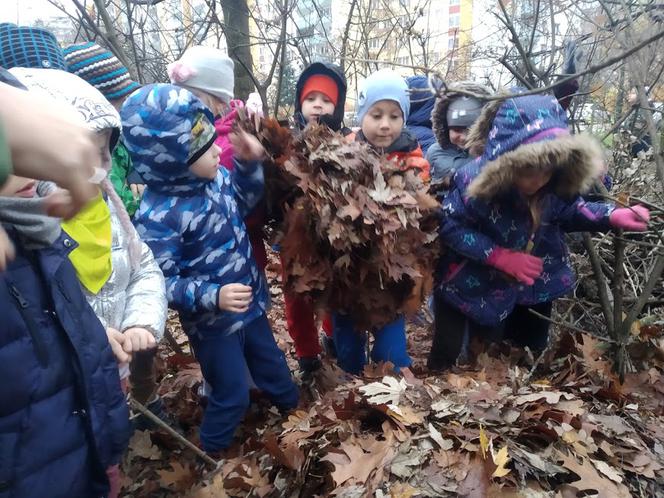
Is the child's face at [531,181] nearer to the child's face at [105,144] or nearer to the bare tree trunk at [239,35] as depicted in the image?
the child's face at [105,144]

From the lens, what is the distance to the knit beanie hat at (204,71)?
11.6ft

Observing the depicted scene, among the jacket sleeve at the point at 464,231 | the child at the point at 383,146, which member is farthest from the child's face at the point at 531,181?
the child at the point at 383,146

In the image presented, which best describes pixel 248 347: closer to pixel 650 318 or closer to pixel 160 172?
pixel 160 172

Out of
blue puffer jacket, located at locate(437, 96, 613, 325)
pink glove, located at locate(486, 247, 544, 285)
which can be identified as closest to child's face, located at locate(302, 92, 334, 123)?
blue puffer jacket, located at locate(437, 96, 613, 325)

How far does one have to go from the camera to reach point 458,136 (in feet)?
12.2

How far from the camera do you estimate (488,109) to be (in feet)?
8.86

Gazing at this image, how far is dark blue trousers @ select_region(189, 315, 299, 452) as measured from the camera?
8.70 ft

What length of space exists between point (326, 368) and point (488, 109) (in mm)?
1966

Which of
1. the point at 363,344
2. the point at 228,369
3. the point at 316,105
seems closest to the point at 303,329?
the point at 363,344

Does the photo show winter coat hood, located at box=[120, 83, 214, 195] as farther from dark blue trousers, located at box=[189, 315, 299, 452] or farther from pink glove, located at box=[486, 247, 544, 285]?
pink glove, located at box=[486, 247, 544, 285]

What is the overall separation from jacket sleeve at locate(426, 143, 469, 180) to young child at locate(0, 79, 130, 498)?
271 centimetres

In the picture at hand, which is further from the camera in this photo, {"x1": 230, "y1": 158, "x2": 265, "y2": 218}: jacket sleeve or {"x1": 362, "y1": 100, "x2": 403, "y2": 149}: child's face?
{"x1": 362, "y1": 100, "x2": 403, "y2": 149}: child's face

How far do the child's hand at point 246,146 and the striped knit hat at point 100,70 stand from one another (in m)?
1.55

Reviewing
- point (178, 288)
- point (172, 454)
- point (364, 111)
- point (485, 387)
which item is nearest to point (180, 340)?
point (172, 454)
